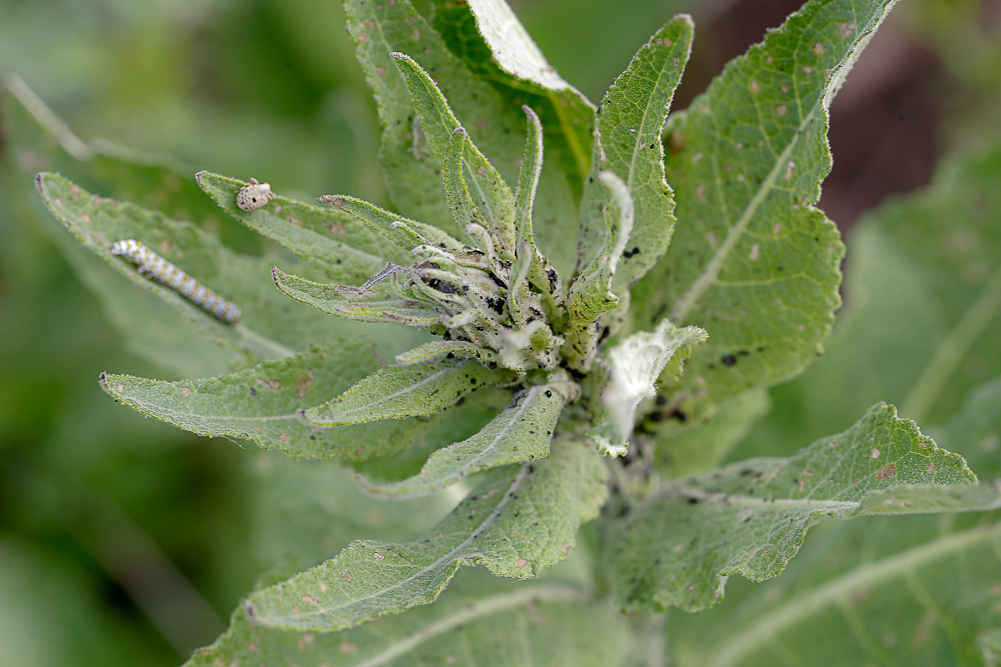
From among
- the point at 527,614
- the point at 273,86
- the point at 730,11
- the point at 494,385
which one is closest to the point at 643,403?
the point at 494,385

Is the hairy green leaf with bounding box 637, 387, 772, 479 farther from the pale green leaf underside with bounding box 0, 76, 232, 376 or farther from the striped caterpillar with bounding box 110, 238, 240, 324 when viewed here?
the pale green leaf underside with bounding box 0, 76, 232, 376

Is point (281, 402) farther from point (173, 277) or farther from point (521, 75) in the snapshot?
point (521, 75)

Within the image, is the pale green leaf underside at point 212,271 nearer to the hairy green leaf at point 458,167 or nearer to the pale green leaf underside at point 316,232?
the pale green leaf underside at point 316,232

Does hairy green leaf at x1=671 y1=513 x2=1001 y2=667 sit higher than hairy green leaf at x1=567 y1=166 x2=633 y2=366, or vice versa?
hairy green leaf at x1=567 y1=166 x2=633 y2=366

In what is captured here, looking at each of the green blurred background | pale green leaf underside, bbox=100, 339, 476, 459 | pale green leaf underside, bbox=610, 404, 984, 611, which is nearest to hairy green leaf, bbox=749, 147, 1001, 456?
the green blurred background

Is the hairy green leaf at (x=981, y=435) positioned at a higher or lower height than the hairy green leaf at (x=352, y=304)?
lower

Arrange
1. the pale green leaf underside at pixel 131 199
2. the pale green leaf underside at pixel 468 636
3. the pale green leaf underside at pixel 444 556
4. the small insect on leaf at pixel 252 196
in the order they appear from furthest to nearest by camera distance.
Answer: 1. the pale green leaf underside at pixel 131 199
2. the pale green leaf underside at pixel 468 636
3. the small insect on leaf at pixel 252 196
4. the pale green leaf underside at pixel 444 556

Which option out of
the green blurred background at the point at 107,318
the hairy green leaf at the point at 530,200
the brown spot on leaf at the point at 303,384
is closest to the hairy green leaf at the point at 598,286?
the hairy green leaf at the point at 530,200
